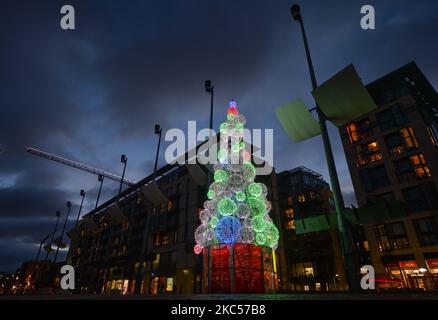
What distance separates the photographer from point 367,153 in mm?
36312

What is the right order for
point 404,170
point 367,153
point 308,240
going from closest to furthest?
point 404,170 → point 367,153 → point 308,240

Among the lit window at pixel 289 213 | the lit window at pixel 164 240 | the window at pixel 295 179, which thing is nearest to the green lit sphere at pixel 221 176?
the lit window at pixel 164 240

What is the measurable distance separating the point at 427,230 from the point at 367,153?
41.1 ft

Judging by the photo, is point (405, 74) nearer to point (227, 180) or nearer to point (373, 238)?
point (373, 238)

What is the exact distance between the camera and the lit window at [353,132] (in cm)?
3847

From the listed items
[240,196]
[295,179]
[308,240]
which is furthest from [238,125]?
[295,179]

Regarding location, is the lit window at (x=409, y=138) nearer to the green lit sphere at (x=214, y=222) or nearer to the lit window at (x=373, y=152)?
the lit window at (x=373, y=152)

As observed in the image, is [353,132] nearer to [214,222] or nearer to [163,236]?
[214,222]

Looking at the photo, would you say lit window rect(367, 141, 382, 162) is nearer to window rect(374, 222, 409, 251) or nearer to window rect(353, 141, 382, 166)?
window rect(353, 141, 382, 166)

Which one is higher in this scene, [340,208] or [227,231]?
[227,231]

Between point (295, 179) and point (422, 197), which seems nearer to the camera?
point (422, 197)

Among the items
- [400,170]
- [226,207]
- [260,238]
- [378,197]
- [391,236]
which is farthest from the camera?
[378,197]

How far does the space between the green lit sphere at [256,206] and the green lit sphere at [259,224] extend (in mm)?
350

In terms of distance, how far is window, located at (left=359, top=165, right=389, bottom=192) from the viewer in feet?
110
